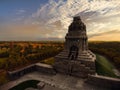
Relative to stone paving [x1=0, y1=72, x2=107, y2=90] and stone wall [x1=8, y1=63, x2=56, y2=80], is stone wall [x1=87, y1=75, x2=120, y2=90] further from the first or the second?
stone wall [x1=8, y1=63, x2=56, y2=80]

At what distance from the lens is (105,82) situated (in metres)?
14.5

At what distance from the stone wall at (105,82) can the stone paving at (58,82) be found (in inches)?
31.6

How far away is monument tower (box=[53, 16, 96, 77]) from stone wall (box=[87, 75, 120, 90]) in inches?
54.5

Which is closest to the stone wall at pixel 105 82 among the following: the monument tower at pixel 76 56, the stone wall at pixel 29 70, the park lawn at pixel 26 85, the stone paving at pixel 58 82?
the stone paving at pixel 58 82

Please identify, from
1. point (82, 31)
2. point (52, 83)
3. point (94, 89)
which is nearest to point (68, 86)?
point (52, 83)

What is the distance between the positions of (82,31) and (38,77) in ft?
37.8

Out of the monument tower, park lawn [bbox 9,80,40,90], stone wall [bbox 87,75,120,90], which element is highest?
the monument tower

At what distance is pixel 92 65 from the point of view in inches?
677

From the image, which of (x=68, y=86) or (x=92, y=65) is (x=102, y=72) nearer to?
(x=92, y=65)

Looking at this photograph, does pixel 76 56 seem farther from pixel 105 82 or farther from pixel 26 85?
pixel 26 85

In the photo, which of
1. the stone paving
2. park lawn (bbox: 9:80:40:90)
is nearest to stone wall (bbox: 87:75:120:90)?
the stone paving

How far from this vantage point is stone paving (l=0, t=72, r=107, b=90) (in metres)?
13.9

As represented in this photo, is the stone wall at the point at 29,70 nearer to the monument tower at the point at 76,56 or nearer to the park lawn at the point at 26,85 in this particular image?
the monument tower at the point at 76,56

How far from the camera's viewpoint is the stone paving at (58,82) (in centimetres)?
1388
